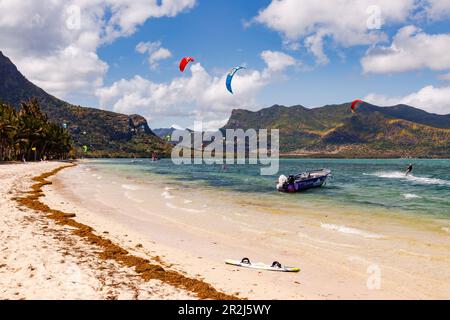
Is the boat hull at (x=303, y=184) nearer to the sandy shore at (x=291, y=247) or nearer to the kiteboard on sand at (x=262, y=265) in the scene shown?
the sandy shore at (x=291, y=247)

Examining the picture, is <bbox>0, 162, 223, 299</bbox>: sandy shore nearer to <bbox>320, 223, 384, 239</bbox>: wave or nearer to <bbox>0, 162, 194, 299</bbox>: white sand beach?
<bbox>0, 162, 194, 299</bbox>: white sand beach

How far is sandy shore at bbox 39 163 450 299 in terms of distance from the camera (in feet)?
30.2

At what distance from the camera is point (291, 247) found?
45.0ft

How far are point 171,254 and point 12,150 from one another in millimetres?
106737

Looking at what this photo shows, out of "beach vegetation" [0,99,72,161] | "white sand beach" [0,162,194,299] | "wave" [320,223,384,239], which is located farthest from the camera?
"beach vegetation" [0,99,72,161]

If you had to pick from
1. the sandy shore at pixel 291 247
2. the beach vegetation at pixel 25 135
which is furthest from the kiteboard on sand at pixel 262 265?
the beach vegetation at pixel 25 135

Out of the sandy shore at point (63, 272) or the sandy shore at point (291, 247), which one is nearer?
the sandy shore at point (63, 272)

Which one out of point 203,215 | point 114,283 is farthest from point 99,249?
point 203,215

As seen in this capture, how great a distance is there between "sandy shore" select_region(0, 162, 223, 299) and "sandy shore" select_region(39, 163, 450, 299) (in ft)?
5.38

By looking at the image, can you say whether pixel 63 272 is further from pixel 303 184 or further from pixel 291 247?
pixel 303 184

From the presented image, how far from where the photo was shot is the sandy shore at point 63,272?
25.4 feet

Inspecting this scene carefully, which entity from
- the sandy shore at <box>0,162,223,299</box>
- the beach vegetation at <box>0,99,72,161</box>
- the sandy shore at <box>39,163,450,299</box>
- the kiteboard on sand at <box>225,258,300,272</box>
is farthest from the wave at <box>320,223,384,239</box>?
the beach vegetation at <box>0,99,72,161</box>

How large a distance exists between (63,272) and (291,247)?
8637 mm

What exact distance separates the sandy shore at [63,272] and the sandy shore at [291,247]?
164cm
